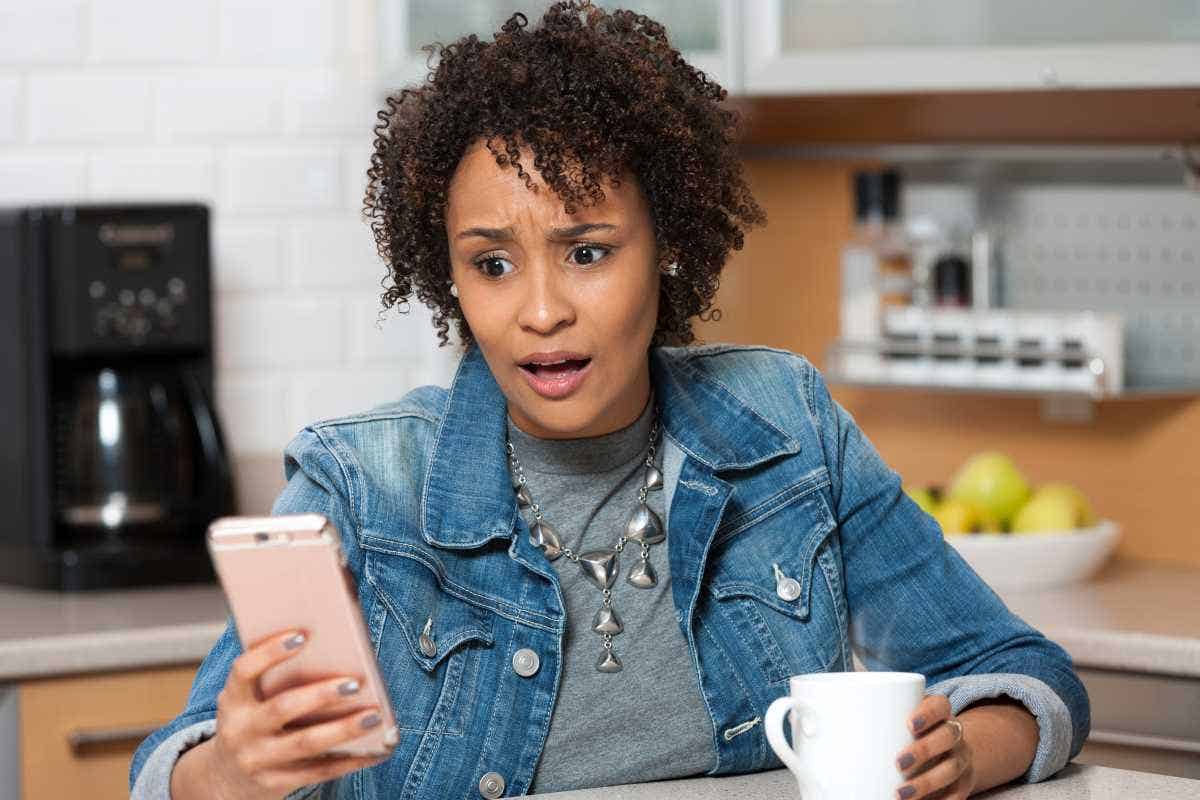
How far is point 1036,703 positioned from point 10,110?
70.3 inches

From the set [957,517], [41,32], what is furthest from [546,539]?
[41,32]

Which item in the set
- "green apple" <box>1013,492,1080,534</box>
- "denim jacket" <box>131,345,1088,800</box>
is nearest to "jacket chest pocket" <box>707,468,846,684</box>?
"denim jacket" <box>131,345,1088,800</box>

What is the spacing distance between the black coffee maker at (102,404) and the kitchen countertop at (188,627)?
0.07m

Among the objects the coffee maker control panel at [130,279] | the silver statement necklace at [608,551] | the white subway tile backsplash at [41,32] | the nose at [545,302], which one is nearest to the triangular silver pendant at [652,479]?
the silver statement necklace at [608,551]

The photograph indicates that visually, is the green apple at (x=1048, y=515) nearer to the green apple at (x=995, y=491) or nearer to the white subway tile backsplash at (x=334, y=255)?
the green apple at (x=995, y=491)

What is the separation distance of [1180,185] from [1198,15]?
0.34m

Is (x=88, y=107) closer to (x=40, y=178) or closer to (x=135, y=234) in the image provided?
(x=40, y=178)

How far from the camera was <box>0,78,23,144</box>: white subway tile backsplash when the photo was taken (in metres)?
2.42

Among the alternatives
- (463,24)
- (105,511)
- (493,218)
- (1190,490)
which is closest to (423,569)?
(493,218)

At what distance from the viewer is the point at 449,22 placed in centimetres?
241

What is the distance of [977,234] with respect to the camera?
96.7 inches

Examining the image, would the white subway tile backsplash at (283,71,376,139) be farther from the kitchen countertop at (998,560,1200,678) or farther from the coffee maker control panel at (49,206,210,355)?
the kitchen countertop at (998,560,1200,678)

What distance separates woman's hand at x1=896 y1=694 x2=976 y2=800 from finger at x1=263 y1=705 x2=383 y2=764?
341 mm

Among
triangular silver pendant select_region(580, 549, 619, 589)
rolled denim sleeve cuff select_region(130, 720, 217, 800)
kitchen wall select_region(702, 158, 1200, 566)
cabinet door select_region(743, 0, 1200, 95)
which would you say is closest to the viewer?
rolled denim sleeve cuff select_region(130, 720, 217, 800)
